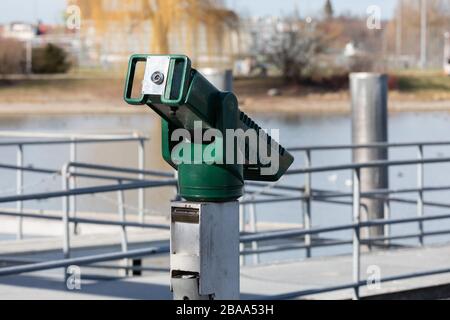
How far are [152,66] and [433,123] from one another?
31926 millimetres

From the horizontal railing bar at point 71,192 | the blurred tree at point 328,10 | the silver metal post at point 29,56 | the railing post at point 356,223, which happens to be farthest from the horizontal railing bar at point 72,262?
the blurred tree at point 328,10

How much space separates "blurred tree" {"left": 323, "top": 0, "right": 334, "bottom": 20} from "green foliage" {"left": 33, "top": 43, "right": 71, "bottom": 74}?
39.0 ft

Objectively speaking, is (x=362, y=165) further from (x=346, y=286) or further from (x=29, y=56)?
(x=29, y=56)

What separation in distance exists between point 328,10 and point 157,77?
168 ft

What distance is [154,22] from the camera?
3747 centimetres

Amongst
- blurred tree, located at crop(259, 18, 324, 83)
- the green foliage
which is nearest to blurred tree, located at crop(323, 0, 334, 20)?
blurred tree, located at crop(259, 18, 324, 83)

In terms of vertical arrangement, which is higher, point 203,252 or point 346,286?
point 203,252

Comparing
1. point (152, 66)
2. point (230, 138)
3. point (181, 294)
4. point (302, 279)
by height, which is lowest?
point (302, 279)

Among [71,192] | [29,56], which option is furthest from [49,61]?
[71,192]

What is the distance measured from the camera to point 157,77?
3.07m

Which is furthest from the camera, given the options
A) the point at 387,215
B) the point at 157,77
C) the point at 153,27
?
the point at 153,27

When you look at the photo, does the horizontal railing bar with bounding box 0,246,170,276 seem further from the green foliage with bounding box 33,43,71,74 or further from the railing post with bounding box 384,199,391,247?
the green foliage with bounding box 33,43,71,74
